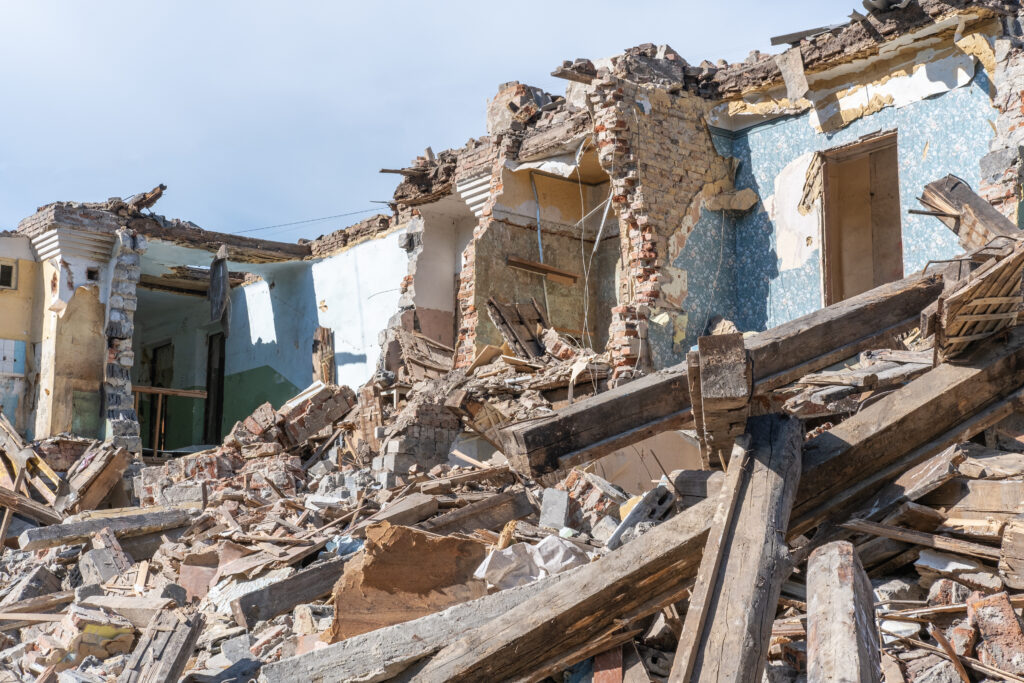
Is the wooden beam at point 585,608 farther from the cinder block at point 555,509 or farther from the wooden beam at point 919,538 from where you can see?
the cinder block at point 555,509

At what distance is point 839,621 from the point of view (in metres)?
2.90

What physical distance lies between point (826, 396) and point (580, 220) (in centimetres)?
755

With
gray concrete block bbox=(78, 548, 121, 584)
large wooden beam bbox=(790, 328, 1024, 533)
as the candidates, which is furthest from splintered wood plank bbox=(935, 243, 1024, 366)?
gray concrete block bbox=(78, 548, 121, 584)

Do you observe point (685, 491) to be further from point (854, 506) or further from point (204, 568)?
point (204, 568)

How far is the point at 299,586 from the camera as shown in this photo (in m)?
6.34

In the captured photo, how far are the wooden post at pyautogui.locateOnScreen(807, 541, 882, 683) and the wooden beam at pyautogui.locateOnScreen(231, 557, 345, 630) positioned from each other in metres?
3.84

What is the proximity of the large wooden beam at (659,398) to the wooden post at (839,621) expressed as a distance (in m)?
0.73

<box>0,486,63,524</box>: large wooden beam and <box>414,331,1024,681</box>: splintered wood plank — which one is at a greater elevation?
<box>414,331,1024,681</box>: splintered wood plank

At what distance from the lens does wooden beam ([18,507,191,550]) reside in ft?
29.6

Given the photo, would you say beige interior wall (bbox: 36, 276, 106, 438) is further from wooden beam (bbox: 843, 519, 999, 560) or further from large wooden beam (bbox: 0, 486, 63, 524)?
wooden beam (bbox: 843, 519, 999, 560)

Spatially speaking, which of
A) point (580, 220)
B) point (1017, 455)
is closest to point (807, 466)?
point (1017, 455)

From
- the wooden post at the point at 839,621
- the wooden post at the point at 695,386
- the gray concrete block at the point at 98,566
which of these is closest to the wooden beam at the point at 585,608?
the wooden post at the point at 695,386

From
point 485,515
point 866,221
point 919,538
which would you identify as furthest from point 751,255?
point 919,538

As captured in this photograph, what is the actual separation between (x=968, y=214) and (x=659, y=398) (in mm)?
2462
